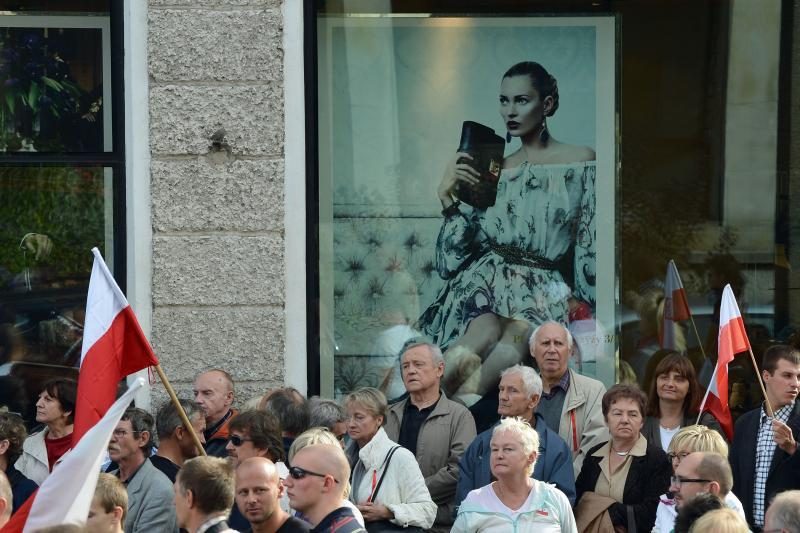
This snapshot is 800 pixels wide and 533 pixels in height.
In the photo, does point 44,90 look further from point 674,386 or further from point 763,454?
point 763,454

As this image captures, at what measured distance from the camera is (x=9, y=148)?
382 inches

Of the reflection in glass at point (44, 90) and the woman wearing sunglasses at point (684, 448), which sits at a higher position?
the reflection in glass at point (44, 90)

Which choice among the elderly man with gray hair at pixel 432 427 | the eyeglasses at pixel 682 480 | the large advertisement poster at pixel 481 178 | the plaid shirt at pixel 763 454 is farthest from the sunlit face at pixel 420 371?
the eyeglasses at pixel 682 480

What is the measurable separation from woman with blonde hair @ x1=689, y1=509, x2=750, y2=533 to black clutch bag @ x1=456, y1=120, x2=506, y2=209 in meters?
4.74

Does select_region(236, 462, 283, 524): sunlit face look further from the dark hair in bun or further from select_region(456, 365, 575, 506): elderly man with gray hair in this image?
the dark hair in bun

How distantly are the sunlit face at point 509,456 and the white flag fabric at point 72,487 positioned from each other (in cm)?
218

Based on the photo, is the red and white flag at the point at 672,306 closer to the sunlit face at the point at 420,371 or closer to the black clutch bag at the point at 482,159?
the black clutch bag at the point at 482,159

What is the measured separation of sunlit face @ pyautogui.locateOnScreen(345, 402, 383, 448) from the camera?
810 cm

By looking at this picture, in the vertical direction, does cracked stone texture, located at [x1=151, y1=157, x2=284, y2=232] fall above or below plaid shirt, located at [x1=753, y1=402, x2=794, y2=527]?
above

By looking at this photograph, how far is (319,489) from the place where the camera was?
6.17 metres

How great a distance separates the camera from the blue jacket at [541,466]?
7949 mm

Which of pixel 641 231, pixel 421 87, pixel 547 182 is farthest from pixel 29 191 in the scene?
pixel 641 231

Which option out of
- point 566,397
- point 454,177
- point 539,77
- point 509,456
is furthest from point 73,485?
point 539,77

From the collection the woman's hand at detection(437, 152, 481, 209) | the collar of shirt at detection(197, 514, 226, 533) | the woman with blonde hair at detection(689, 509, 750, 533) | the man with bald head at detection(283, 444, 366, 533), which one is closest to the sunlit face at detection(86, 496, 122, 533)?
the collar of shirt at detection(197, 514, 226, 533)
